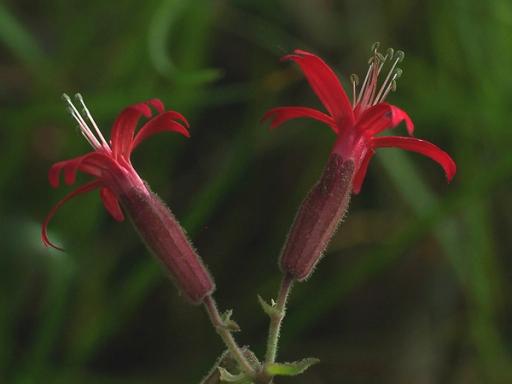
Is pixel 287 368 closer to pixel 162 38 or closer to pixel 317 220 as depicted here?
pixel 317 220

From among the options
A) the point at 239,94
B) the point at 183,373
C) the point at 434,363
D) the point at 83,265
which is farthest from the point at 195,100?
the point at 434,363

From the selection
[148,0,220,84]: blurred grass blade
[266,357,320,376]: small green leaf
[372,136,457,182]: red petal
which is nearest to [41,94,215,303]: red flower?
[266,357,320,376]: small green leaf

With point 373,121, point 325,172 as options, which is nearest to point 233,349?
point 325,172

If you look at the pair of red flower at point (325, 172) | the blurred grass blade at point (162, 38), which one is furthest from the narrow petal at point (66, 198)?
the blurred grass blade at point (162, 38)

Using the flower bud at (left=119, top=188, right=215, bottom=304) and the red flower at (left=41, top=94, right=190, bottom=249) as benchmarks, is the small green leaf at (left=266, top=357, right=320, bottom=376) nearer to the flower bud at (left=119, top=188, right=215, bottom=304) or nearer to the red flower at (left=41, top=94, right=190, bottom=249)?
the flower bud at (left=119, top=188, right=215, bottom=304)

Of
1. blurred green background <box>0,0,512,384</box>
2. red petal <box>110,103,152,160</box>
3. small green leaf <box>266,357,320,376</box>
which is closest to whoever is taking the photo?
small green leaf <box>266,357,320,376</box>

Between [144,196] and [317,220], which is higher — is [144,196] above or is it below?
above
